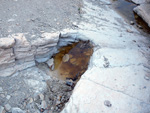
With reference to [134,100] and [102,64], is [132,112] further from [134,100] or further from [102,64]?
[102,64]

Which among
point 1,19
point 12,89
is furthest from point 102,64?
point 1,19

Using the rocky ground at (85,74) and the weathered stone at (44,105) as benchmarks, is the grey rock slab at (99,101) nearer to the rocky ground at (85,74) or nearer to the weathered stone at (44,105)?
the rocky ground at (85,74)

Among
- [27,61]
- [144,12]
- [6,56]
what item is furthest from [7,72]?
[144,12]

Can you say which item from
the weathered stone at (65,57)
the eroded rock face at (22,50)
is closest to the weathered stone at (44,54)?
the eroded rock face at (22,50)

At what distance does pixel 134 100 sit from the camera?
240cm

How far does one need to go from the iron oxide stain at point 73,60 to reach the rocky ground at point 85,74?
209mm

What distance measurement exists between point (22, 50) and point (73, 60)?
1.27 meters

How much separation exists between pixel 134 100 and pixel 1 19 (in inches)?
133

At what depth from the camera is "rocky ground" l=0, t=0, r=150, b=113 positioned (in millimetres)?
2375

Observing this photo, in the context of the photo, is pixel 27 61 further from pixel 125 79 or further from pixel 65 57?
pixel 125 79

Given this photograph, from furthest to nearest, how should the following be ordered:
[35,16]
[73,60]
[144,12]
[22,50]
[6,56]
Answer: [144,12] < [35,16] < [73,60] < [22,50] < [6,56]

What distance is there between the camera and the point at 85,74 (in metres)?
2.73

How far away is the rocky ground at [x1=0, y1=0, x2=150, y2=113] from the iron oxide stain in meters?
0.21

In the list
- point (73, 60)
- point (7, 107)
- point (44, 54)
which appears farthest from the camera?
point (73, 60)
